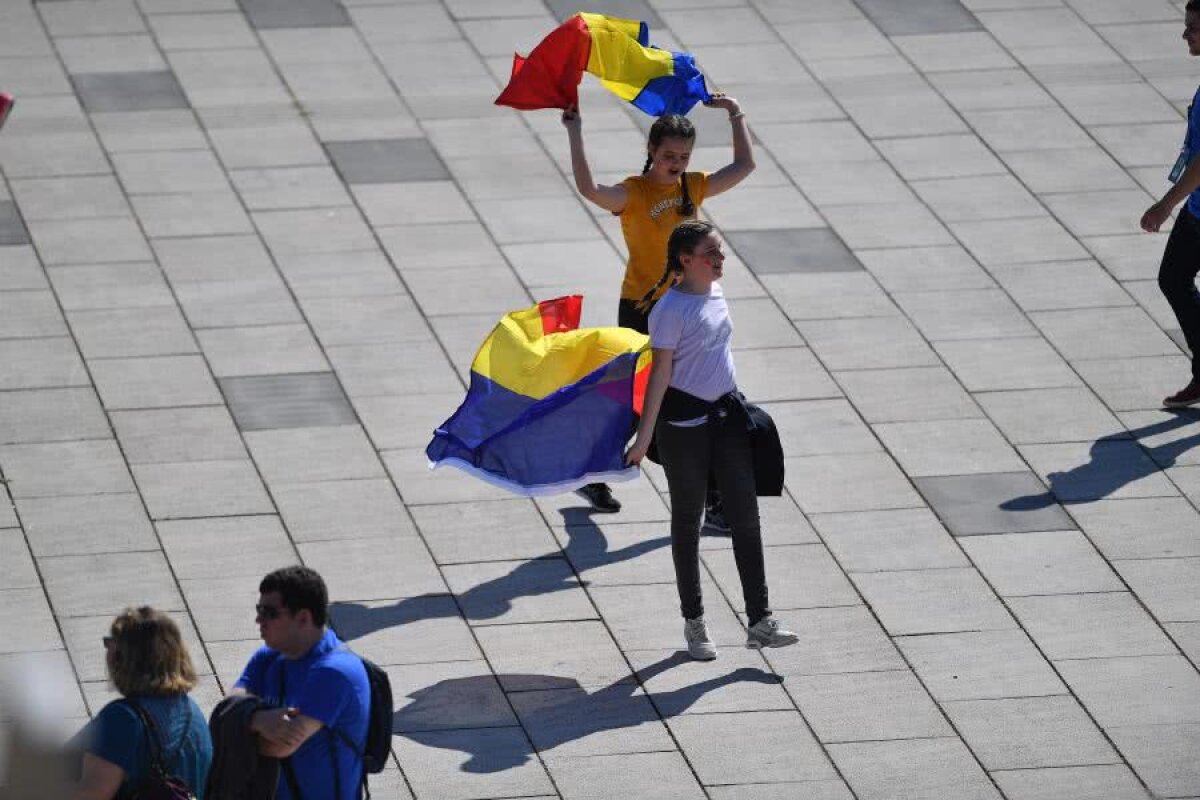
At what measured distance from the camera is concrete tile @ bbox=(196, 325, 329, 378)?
11305mm

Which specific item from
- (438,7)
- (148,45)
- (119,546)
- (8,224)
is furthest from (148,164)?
(119,546)

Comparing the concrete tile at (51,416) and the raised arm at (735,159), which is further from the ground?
the raised arm at (735,159)

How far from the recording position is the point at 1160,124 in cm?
1481

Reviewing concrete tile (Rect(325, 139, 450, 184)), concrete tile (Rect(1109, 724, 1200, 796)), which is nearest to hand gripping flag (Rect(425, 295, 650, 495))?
concrete tile (Rect(1109, 724, 1200, 796))

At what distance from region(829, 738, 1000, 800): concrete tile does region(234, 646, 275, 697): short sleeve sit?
8.85 feet

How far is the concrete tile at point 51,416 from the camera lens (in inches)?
416

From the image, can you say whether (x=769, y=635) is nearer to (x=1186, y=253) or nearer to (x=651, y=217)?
(x=651, y=217)

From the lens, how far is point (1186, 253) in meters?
11.1

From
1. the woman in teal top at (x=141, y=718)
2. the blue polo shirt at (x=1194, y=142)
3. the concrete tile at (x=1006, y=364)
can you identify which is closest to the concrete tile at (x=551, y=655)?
the woman in teal top at (x=141, y=718)

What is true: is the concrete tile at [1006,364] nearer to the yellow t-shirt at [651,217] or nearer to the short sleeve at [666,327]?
the yellow t-shirt at [651,217]

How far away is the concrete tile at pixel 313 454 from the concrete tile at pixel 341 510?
0.29 ft

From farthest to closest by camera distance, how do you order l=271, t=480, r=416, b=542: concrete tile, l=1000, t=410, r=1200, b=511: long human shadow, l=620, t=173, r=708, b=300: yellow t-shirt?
l=1000, t=410, r=1200, b=511: long human shadow → l=271, t=480, r=416, b=542: concrete tile → l=620, t=173, r=708, b=300: yellow t-shirt

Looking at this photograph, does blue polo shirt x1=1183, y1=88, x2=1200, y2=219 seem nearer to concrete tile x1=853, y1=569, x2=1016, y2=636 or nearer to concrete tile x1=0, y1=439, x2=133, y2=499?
concrete tile x1=853, y1=569, x2=1016, y2=636

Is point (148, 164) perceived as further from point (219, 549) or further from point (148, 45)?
point (219, 549)
